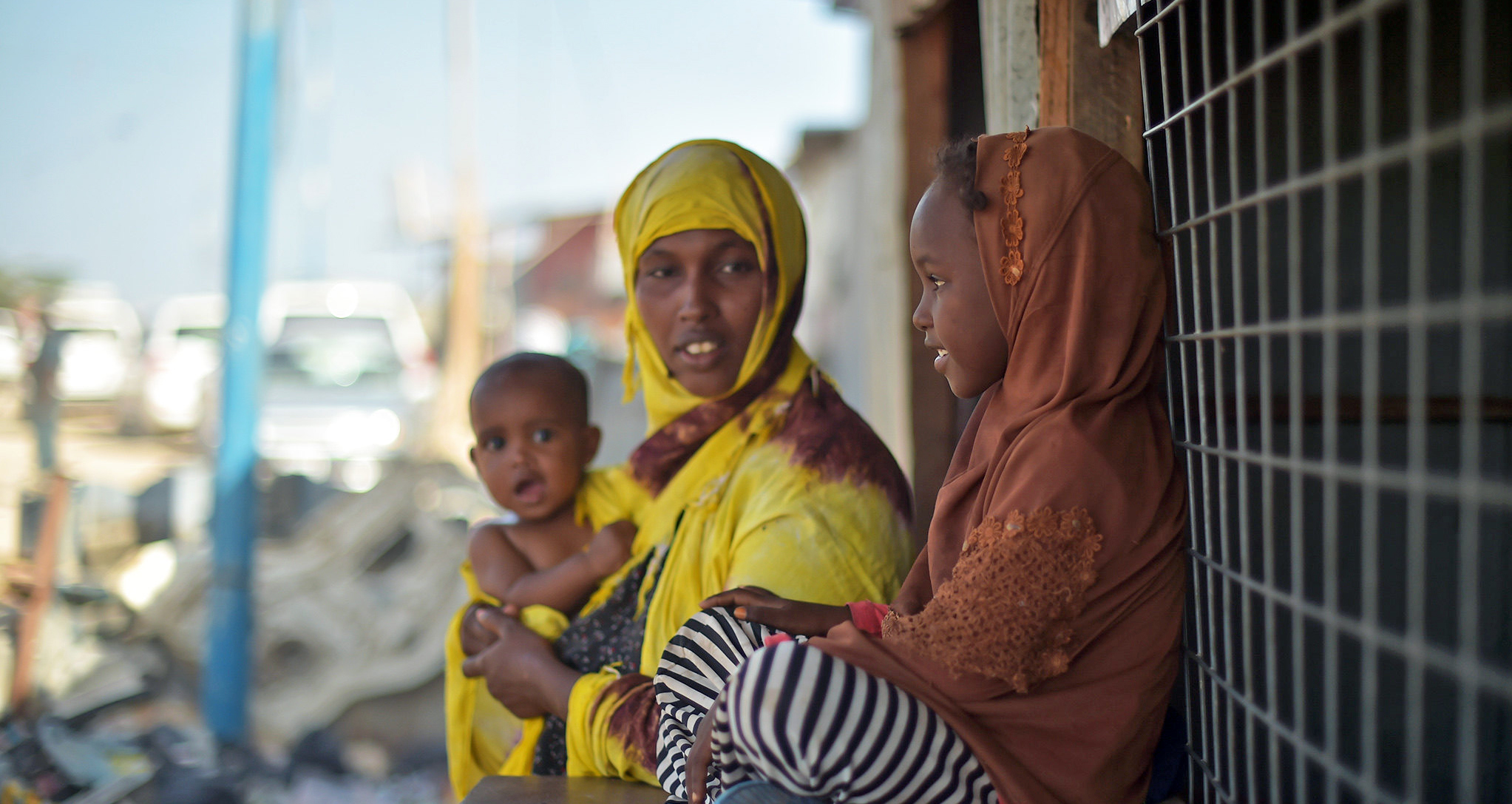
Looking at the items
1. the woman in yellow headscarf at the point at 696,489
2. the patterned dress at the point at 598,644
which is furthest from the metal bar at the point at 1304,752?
the patterned dress at the point at 598,644

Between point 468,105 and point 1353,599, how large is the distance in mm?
11873

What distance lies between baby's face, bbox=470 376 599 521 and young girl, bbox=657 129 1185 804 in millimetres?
1045

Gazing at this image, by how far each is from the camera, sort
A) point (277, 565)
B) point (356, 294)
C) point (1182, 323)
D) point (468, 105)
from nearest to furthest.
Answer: point (1182, 323)
point (277, 565)
point (356, 294)
point (468, 105)

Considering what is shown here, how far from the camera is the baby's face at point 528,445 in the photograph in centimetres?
236

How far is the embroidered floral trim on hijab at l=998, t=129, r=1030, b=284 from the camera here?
1367mm

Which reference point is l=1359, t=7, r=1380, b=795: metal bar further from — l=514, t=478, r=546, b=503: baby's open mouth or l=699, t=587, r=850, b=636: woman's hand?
l=514, t=478, r=546, b=503: baby's open mouth

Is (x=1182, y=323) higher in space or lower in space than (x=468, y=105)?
lower

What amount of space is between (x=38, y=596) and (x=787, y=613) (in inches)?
183

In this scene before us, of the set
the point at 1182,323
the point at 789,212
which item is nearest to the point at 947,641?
the point at 1182,323

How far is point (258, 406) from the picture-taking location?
546cm

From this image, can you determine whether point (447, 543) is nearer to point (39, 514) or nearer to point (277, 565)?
point (277, 565)

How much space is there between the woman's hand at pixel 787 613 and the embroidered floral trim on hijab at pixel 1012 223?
1.95 feet

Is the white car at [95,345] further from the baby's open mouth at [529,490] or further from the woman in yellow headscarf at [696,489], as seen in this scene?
the woman in yellow headscarf at [696,489]

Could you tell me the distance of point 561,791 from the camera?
1.81 meters
